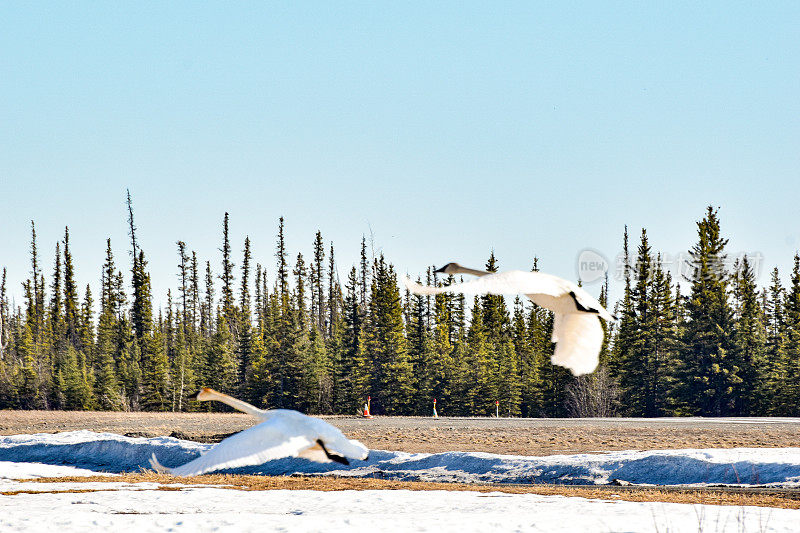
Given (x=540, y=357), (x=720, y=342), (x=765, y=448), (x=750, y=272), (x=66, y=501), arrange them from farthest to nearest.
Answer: (x=750, y=272) → (x=540, y=357) → (x=720, y=342) → (x=765, y=448) → (x=66, y=501)

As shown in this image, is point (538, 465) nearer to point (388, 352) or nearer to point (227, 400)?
point (227, 400)

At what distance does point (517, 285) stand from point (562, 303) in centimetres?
23

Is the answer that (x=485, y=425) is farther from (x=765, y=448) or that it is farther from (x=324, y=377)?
(x=324, y=377)

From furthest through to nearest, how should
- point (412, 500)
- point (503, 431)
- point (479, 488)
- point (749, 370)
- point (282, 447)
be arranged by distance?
point (749, 370) → point (503, 431) → point (479, 488) → point (412, 500) → point (282, 447)

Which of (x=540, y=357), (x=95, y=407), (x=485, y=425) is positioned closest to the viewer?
(x=485, y=425)

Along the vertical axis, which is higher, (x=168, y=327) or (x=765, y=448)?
(x=168, y=327)

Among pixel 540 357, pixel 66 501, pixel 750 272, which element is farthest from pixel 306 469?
pixel 750 272

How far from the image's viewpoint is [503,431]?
1478 inches

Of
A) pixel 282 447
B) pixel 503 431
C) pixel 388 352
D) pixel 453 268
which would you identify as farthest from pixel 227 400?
pixel 388 352

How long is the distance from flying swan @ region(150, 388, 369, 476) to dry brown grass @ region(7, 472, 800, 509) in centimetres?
1538

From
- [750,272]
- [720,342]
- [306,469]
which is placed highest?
[750,272]

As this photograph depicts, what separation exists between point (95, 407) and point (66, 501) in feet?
145

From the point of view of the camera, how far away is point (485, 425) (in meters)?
41.2

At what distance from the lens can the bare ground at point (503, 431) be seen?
30.1 metres
